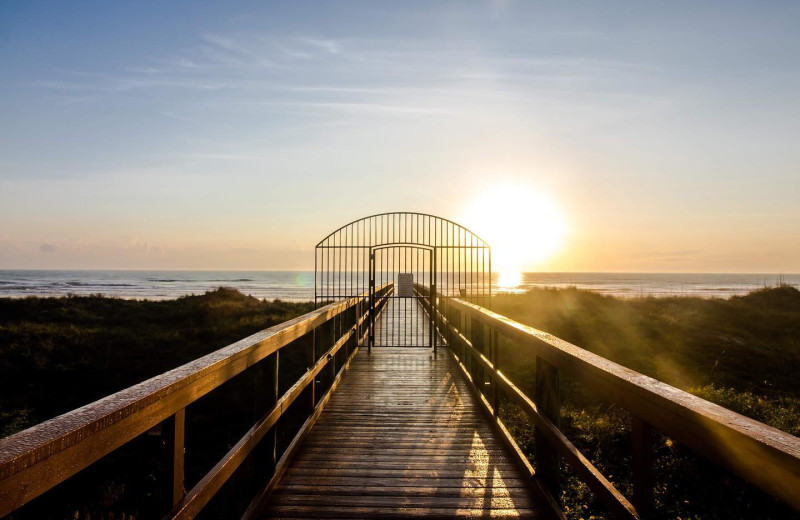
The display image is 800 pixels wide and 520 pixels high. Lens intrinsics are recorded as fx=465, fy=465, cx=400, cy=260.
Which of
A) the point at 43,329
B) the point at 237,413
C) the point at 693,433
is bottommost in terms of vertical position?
the point at 237,413

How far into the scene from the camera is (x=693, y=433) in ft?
4.40

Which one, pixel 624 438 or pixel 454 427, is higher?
pixel 454 427

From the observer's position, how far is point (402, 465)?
3.54 meters

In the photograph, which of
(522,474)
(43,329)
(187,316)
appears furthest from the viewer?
(187,316)

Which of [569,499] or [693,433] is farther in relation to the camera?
[569,499]

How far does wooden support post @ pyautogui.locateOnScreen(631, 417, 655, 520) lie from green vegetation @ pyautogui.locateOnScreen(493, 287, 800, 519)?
3471 mm

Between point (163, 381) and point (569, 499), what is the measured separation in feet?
15.4

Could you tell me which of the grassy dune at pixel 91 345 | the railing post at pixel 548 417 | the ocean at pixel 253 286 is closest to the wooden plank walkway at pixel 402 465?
the railing post at pixel 548 417

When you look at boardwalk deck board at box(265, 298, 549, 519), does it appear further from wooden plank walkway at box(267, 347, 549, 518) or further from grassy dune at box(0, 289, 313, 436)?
grassy dune at box(0, 289, 313, 436)

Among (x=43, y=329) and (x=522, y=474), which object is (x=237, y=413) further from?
(x=43, y=329)

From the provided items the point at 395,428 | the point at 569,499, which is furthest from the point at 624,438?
the point at 395,428

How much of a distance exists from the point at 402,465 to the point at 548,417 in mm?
1322

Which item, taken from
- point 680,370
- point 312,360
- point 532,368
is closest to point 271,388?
point 312,360

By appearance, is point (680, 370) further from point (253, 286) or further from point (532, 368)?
point (253, 286)
